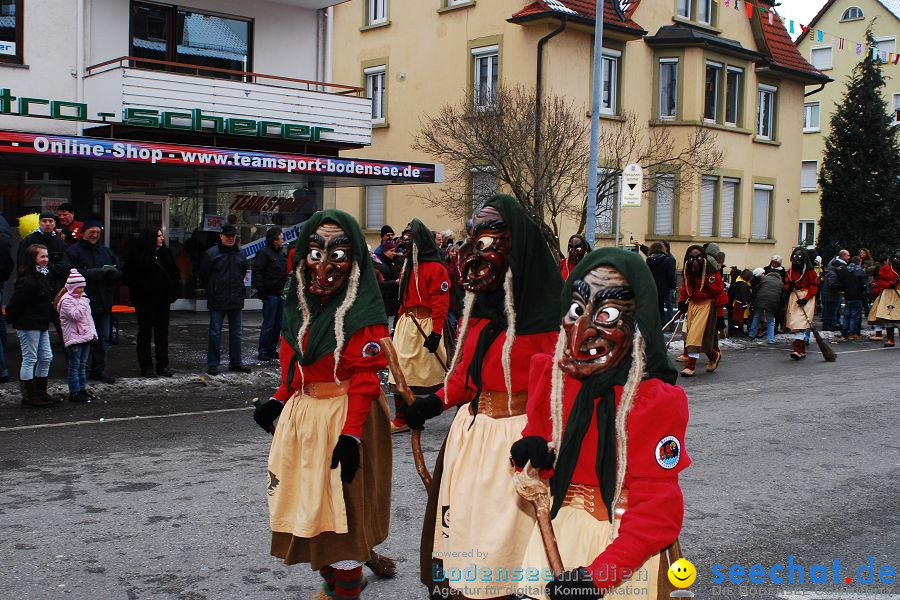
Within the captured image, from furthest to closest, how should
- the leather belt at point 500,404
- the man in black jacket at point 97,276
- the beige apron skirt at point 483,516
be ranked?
the man in black jacket at point 97,276 < the leather belt at point 500,404 < the beige apron skirt at point 483,516

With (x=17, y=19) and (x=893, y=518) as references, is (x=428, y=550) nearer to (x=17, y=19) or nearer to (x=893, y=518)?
(x=893, y=518)

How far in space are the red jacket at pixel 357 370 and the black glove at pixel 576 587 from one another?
1.73 meters

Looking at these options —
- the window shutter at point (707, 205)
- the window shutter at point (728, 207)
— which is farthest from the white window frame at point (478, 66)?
the window shutter at point (728, 207)

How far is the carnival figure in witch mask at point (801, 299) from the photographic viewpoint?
15586 mm

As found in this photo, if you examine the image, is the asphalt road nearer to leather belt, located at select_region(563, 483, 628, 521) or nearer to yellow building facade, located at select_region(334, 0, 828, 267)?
leather belt, located at select_region(563, 483, 628, 521)

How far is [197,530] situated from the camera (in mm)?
5727

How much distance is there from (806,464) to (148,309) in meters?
7.79

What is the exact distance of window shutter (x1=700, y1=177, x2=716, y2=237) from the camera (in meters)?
26.2

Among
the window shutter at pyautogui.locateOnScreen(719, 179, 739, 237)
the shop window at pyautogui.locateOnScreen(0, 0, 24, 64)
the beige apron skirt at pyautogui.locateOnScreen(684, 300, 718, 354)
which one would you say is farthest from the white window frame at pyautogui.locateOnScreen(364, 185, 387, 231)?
the beige apron skirt at pyautogui.locateOnScreen(684, 300, 718, 354)

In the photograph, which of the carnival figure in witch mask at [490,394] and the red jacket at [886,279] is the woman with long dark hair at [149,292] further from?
the red jacket at [886,279]

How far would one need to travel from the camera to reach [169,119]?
52.6ft

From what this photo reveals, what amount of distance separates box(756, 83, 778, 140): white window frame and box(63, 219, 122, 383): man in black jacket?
72.4ft

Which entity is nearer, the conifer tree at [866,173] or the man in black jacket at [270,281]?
the man in black jacket at [270,281]

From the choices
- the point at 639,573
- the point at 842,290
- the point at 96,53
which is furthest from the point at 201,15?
the point at 639,573
